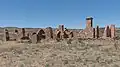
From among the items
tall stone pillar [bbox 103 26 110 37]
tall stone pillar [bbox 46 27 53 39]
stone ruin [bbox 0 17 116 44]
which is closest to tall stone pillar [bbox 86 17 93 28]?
stone ruin [bbox 0 17 116 44]

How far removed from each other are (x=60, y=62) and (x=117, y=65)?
10.3 feet

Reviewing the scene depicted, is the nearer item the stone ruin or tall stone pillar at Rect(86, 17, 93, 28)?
the stone ruin

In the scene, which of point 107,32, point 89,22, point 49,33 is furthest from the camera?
point 49,33

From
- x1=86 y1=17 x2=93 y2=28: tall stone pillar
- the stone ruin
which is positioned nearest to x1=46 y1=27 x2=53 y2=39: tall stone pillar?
the stone ruin

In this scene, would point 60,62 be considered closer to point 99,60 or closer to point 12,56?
point 99,60

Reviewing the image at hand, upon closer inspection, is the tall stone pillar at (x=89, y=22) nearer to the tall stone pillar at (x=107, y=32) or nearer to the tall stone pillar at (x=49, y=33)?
the tall stone pillar at (x=107, y=32)

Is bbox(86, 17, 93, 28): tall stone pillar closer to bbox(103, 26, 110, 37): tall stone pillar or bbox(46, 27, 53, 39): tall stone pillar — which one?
bbox(103, 26, 110, 37): tall stone pillar

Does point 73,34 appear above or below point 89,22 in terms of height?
below

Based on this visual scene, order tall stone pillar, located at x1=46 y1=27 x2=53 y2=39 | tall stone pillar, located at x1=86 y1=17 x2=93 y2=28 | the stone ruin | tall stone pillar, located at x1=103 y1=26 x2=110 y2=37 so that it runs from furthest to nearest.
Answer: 1. tall stone pillar, located at x1=46 y1=27 x2=53 y2=39
2. tall stone pillar, located at x1=86 y1=17 x2=93 y2=28
3. the stone ruin
4. tall stone pillar, located at x1=103 y1=26 x2=110 y2=37

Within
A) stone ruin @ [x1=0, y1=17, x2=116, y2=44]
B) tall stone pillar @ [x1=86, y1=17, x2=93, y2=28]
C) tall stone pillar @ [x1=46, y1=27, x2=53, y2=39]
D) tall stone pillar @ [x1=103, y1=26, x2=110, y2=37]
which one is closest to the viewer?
tall stone pillar @ [x1=103, y1=26, x2=110, y2=37]

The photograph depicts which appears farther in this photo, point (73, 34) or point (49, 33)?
point (73, 34)

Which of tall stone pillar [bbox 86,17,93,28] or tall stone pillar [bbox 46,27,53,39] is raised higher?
tall stone pillar [bbox 86,17,93,28]

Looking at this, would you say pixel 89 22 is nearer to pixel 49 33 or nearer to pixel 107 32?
pixel 107 32

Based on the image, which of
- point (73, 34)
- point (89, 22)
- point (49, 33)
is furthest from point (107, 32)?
point (49, 33)
